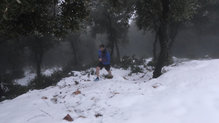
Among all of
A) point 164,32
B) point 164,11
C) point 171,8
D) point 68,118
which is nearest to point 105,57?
point 164,32

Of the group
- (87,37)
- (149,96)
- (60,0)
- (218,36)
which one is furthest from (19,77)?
(218,36)

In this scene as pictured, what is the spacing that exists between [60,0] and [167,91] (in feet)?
13.6

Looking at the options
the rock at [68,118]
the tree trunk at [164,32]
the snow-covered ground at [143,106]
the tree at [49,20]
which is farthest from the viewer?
the tree trunk at [164,32]

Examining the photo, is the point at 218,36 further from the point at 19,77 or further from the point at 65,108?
the point at 65,108

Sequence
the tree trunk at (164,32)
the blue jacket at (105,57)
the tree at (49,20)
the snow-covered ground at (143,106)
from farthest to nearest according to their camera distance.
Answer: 1. the blue jacket at (105,57)
2. the tree trunk at (164,32)
3. the tree at (49,20)
4. the snow-covered ground at (143,106)

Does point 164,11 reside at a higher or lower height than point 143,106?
higher

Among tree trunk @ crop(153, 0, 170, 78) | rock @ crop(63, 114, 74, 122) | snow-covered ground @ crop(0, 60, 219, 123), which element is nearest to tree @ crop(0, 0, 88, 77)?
snow-covered ground @ crop(0, 60, 219, 123)

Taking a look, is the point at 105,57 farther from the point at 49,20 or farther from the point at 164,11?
the point at 49,20

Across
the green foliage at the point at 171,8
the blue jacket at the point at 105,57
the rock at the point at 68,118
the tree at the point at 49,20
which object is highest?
the green foliage at the point at 171,8

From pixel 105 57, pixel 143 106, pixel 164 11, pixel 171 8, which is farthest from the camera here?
pixel 105 57

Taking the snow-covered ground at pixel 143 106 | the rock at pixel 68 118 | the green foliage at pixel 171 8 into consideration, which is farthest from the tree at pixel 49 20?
the green foliage at pixel 171 8

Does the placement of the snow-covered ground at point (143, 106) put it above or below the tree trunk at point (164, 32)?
below

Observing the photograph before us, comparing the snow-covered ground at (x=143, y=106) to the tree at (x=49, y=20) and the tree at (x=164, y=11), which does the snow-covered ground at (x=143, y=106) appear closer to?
the tree at (x=49, y=20)

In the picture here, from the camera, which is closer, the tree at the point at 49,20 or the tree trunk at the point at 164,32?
the tree at the point at 49,20
